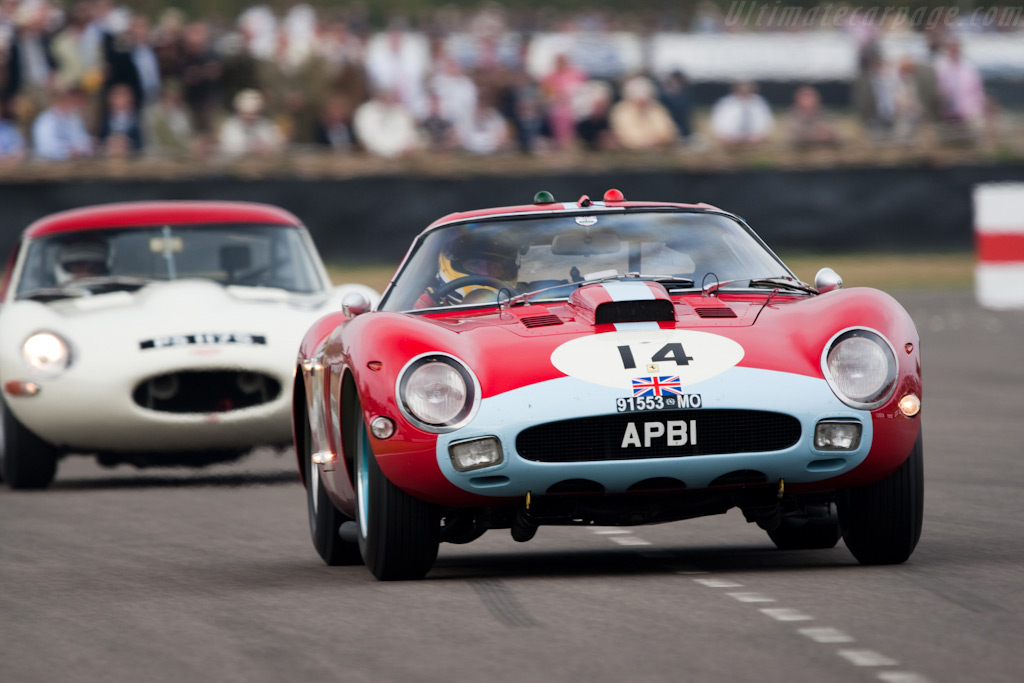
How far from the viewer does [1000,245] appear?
18938 mm

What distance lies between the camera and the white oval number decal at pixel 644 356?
5.62 meters

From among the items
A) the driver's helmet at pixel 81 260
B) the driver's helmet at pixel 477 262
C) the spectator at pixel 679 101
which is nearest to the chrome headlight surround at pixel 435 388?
the driver's helmet at pixel 477 262

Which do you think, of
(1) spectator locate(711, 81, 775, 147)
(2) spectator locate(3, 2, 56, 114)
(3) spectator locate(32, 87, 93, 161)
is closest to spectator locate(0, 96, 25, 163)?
(3) spectator locate(32, 87, 93, 161)

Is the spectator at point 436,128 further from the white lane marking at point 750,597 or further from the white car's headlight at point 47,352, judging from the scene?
the white lane marking at point 750,597

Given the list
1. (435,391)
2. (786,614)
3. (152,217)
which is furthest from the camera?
(152,217)

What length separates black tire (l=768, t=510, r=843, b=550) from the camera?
6594 mm

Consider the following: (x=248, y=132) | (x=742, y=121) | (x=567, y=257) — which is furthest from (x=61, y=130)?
(x=567, y=257)

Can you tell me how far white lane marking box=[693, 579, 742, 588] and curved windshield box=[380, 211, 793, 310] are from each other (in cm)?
108

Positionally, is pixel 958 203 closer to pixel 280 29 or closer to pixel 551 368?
pixel 280 29

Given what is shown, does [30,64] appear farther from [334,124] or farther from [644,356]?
[644,356]

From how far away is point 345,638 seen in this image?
5.02m

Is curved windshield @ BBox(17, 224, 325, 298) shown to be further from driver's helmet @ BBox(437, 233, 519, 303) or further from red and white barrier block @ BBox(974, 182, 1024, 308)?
red and white barrier block @ BBox(974, 182, 1024, 308)

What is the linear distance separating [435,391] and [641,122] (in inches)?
670

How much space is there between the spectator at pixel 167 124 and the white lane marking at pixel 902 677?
16.9m
